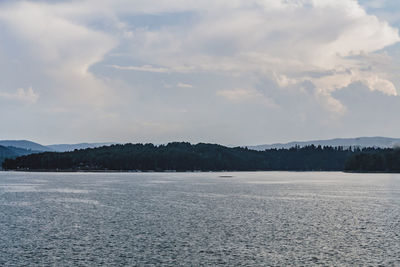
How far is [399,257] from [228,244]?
1964 centimetres

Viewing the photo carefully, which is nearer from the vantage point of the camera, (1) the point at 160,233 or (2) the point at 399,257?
(2) the point at 399,257

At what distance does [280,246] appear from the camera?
56625 mm

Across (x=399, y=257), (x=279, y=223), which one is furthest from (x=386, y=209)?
(x=399, y=257)

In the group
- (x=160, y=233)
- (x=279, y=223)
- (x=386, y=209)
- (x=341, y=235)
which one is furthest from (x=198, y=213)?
(x=386, y=209)

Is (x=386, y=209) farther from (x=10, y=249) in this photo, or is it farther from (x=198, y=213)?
(x=10, y=249)

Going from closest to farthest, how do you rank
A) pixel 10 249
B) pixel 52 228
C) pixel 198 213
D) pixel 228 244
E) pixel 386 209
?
pixel 10 249 < pixel 228 244 < pixel 52 228 < pixel 198 213 < pixel 386 209

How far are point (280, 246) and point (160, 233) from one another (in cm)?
1809

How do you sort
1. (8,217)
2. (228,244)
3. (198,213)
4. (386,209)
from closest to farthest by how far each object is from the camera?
(228,244)
(8,217)
(198,213)
(386,209)

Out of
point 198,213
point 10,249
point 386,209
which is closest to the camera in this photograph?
point 10,249

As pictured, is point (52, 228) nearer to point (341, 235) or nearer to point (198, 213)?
point (198, 213)

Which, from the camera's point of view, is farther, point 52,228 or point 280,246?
point 52,228

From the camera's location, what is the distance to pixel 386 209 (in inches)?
3898

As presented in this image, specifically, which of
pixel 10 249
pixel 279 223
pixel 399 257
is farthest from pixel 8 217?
pixel 399 257

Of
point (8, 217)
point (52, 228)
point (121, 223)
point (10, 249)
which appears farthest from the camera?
point (8, 217)
